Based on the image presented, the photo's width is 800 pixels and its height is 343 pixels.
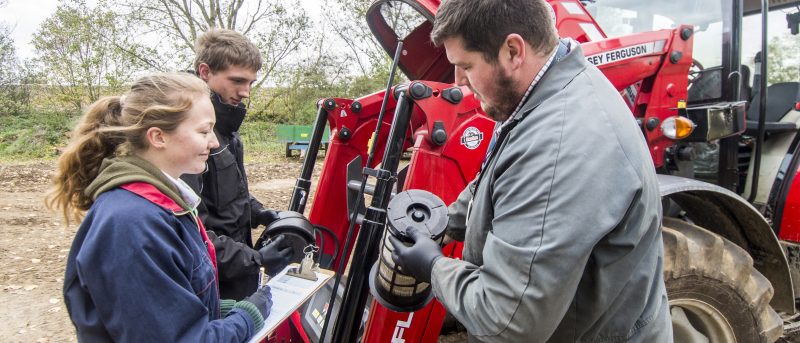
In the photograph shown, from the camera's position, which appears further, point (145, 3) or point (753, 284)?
point (145, 3)

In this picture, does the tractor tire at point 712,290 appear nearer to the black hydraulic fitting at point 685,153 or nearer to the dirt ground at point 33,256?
the black hydraulic fitting at point 685,153

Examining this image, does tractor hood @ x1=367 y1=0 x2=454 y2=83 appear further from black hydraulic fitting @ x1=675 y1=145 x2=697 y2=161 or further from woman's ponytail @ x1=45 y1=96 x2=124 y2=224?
woman's ponytail @ x1=45 y1=96 x2=124 y2=224

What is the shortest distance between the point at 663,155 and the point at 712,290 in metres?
0.85

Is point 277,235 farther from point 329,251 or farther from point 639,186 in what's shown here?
point 639,186

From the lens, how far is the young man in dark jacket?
251 centimetres

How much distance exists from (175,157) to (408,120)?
4.02 feet

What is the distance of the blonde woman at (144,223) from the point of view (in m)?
1.35

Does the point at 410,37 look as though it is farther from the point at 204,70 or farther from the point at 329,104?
the point at 204,70

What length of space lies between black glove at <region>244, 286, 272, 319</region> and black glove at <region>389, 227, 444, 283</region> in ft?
1.53

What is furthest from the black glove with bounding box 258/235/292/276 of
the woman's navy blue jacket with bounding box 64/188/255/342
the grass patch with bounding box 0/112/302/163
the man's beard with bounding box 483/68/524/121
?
the grass patch with bounding box 0/112/302/163

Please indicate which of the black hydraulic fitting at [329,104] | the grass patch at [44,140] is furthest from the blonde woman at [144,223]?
the grass patch at [44,140]

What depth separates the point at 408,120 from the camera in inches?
103

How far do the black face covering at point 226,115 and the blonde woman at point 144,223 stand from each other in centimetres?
83

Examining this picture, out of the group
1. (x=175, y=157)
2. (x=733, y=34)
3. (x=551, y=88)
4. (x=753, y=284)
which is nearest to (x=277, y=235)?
(x=175, y=157)
